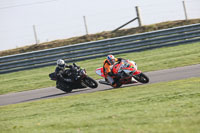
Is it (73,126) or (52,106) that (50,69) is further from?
(73,126)

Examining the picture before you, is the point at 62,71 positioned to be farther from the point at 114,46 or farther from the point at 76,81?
the point at 114,46

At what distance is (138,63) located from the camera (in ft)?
59.0

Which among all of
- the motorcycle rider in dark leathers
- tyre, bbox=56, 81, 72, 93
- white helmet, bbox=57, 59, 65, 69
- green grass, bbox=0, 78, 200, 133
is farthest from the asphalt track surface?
green grass, bbox=0, 78, 200, 133

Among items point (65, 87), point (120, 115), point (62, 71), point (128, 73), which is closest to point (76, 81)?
point (65, 87)

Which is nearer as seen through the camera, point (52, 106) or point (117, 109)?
point (117, 109)

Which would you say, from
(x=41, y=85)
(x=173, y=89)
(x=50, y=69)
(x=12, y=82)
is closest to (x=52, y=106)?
(x=173, y=89)

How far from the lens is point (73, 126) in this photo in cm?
688

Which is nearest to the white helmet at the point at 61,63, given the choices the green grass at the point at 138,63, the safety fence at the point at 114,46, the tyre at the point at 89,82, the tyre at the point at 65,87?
the tyre at the point at 65,87

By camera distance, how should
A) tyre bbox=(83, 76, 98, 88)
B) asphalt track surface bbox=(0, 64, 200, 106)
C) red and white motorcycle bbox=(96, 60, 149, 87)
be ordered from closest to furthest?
1. red and white motorcycle bbox=(96, 60, 149, 87)
2. asphalt track surface bbox=(0, 64, 200, 106)
3. tyre bbox=(83, 76, 98, 88)

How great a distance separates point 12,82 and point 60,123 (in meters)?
11.8

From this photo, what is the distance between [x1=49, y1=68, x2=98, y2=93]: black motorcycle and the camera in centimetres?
1334

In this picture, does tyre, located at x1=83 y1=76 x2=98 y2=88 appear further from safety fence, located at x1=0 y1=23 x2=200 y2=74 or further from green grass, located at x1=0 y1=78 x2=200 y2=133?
safety fence, located at x1=0 y1=23 x2=200 y2=74

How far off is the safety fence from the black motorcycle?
23.9ft

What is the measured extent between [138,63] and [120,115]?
10885 mm
